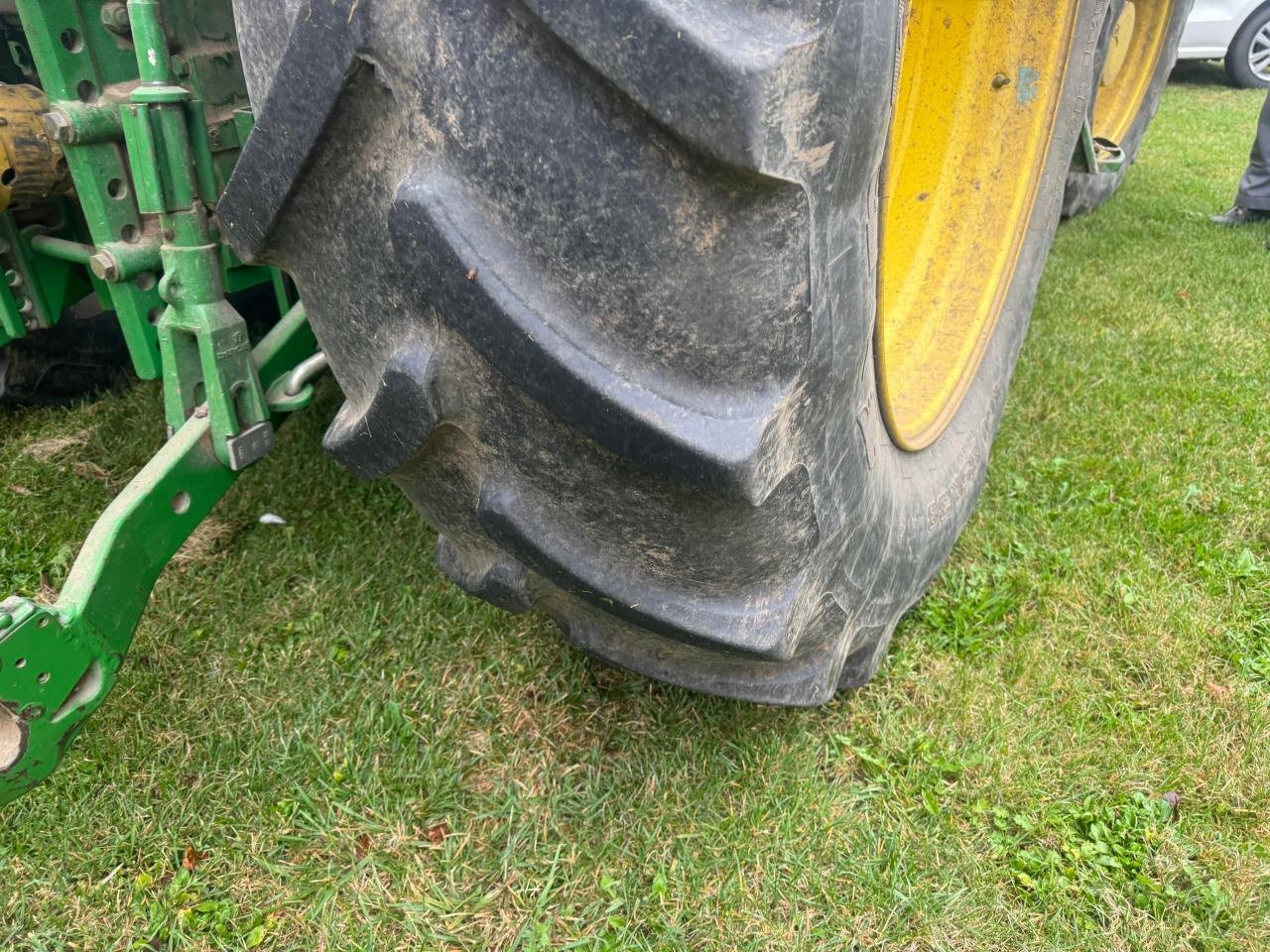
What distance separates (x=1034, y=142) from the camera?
1454mm

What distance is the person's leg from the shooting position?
3477 mm

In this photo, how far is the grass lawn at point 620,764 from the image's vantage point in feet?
3.69

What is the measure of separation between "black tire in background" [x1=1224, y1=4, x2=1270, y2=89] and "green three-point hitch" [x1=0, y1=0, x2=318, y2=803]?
8823mm

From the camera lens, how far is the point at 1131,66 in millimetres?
3453

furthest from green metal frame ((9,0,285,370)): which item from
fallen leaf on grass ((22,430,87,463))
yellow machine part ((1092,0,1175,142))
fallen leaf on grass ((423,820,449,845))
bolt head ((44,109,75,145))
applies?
yellow machine part ((1092,0,1175,142))

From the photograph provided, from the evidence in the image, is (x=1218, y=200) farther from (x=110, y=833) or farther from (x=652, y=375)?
(x=110, y=833)

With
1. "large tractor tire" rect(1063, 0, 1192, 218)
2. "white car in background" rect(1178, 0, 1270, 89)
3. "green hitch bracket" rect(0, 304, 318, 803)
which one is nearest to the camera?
"green hitch bracket" rect(0, 304, 318, 803)

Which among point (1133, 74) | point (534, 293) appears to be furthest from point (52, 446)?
point (1133, 74)

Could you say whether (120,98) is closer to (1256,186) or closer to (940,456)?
(940,456)

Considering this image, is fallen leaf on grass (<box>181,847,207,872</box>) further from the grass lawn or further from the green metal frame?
the green metal frame

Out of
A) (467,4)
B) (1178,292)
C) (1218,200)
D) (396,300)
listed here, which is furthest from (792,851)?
(1218,200)

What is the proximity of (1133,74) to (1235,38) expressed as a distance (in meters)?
5.36

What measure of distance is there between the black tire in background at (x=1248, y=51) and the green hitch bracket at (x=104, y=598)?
881 cm

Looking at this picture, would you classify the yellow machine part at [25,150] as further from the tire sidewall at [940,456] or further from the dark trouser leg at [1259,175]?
the dark trouser leg at [1259,175]
